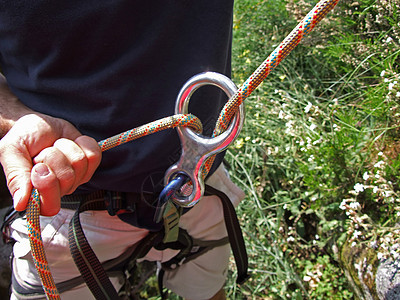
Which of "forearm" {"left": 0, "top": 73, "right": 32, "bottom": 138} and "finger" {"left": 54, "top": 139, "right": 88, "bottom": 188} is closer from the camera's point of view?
"finger" {"left": 54, "top": 139, "right": 88, "bottom": 188}

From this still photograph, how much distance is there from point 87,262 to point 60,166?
33cm

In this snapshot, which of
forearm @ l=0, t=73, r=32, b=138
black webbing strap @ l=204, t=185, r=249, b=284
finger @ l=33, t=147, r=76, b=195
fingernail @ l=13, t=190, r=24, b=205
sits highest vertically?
finger @ l=33, t=147, r=76, b=195

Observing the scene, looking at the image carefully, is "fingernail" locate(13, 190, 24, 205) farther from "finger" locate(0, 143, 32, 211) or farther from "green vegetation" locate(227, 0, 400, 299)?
"green vegetation" locate(227, 0, 400, 299)

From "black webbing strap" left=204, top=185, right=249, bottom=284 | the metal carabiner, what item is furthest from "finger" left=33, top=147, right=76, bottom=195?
"black webbing strap" left=204, top=185, right=249, bottom=284

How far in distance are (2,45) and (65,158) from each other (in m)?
0.42

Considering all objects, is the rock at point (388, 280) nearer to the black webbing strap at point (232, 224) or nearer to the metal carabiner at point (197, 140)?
the black webbing strap at point (232, 224)

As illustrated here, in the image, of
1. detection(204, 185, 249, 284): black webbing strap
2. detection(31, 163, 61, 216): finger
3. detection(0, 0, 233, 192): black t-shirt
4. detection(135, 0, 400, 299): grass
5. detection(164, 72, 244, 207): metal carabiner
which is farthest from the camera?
detection(135, 0, 400, 299): grass

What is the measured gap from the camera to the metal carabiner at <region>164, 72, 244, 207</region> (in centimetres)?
65

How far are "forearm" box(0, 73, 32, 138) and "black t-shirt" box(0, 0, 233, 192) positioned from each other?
3 cm

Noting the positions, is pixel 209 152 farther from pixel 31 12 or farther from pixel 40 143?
pixel 31 12

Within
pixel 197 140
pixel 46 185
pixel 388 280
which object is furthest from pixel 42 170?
pixel 388 280

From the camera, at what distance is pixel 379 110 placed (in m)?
1.23

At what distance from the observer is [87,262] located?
2.63 feet

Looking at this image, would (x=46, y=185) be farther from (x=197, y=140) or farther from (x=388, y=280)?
(x=388, y=280)
